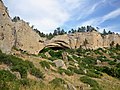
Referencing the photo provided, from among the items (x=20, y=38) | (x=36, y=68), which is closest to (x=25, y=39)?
(x=20, y=38)

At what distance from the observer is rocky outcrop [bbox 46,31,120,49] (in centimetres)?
7681

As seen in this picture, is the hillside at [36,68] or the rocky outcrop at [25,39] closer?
the hillside at [36,68]

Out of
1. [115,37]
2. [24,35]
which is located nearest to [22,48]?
[24,35]

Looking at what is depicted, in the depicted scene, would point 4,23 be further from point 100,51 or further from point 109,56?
point 100,51

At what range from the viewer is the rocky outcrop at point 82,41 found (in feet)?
252

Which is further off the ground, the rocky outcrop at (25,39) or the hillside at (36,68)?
the rocky outcrop at (25,39)

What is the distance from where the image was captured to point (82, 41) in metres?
80.1

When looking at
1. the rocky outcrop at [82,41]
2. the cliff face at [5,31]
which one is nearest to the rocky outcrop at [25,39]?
the cliff face at [5,31]

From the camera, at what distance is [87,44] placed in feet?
260

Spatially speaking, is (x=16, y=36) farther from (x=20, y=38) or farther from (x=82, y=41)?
(x=82, y=41)

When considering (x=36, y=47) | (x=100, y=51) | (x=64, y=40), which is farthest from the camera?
(x=64, y=40)

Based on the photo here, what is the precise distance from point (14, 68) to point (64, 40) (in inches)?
2367

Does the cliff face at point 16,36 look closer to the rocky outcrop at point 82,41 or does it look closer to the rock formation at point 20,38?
the rock formation at point 20,38

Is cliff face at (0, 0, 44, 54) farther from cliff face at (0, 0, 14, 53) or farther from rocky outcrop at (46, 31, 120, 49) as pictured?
rocky outcrop at (46, 31, 120, 49)
